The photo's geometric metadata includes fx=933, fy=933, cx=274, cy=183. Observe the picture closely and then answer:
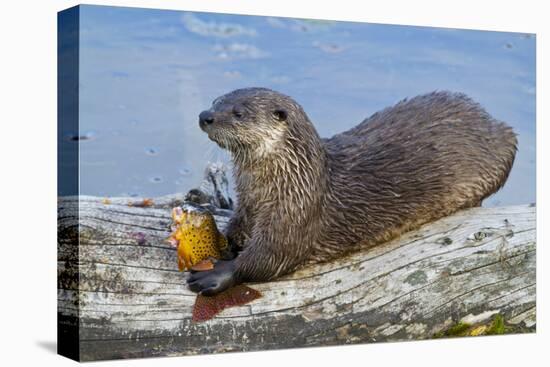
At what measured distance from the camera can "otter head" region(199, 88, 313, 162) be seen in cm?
600

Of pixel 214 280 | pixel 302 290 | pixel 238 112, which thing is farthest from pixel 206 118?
pixel 302 290

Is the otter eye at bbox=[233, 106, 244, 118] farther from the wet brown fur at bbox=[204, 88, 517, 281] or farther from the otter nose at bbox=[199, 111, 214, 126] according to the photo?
the otter nose at bbox=[199, 111, 214, 126]

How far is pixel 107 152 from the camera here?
19.1ft

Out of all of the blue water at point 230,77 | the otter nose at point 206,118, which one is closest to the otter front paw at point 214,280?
the blue water at point 230,77

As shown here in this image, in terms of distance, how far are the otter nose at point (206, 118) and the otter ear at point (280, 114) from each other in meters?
0.43

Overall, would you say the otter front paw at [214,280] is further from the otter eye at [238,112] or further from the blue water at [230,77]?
the otter eye at [238,112]

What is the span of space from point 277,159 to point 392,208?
1.01 meters

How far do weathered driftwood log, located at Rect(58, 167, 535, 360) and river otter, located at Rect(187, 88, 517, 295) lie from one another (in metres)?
0.16

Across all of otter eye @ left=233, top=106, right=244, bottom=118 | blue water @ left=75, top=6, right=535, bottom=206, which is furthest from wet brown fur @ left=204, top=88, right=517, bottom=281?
blue water @ left=75, top=6, right=535, bottom=206

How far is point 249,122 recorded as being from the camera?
19.8 feet

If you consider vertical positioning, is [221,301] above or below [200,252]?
below

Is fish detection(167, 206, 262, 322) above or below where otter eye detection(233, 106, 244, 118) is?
below

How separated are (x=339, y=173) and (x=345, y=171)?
2.1 inches

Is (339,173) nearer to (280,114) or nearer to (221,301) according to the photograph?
(280,114)
